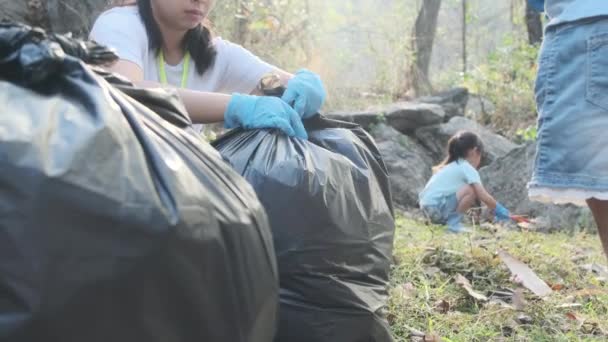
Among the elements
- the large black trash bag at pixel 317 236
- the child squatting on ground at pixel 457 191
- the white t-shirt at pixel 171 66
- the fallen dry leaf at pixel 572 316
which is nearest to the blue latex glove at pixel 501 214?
the child squatting on ground at pixel 457 191

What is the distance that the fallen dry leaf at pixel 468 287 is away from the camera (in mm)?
2869

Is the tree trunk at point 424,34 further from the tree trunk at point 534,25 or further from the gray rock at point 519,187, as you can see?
the gray rock at point 519,187

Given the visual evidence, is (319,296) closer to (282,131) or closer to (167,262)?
(282,131)

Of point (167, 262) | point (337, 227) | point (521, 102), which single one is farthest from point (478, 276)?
point (521, 102)

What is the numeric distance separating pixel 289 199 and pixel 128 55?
65cm

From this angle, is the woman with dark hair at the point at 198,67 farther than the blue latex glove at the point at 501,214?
No

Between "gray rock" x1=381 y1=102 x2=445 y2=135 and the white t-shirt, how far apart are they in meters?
6.73

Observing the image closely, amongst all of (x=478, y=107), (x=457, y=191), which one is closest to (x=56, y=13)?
(x=457, y=191)

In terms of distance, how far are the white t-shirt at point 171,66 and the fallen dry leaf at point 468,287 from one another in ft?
3.79

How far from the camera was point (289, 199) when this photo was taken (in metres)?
1.75

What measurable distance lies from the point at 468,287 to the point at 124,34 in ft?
5.29

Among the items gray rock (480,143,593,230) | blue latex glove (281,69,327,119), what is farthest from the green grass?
gray rock (480,143,593,230)

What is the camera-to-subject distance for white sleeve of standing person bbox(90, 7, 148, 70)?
2084mm

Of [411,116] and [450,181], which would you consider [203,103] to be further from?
[411,116]
